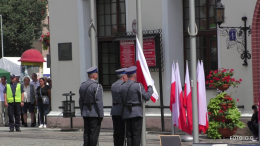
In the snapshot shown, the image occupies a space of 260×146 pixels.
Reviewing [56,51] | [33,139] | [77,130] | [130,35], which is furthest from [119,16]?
[33,139]

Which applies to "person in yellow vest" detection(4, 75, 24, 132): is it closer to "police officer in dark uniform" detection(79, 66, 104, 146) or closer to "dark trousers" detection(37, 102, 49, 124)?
"dark trousers" detection(37, 102, 49, 124)

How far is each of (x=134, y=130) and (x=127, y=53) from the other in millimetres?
6851

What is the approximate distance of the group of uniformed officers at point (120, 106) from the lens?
35.2 ft

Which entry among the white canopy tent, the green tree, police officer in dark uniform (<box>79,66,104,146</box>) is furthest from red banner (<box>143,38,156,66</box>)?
the green tree

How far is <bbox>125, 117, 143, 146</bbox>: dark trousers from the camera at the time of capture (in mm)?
10695

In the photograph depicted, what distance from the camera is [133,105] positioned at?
10.7m

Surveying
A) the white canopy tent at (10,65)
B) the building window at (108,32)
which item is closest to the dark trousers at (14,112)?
the building window at (108,32)

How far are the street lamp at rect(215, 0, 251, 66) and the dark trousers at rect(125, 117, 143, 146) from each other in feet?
16.3

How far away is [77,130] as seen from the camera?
18125 mm

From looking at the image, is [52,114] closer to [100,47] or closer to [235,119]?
[100,47]

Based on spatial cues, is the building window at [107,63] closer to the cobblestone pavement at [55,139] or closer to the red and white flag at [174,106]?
the cobblestone pavement at [55,139]

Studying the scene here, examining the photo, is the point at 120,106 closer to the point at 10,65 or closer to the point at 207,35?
the point at 207,35

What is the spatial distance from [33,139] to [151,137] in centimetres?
319

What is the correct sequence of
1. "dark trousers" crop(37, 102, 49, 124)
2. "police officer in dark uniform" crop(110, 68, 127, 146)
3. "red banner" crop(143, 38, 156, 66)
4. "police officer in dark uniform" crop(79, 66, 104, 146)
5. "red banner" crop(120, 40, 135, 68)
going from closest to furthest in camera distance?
"police officer in dark uniform" crop(79, 66, 104, 146) < "police officer in dark uniform" crop(110, 68, 127, 146) < "red banner" crop(143, 38, 156, 66) < "red banner" crop(120, 40, 135, 68) < "dark trousers" crop(37, 102, 49, 124)
